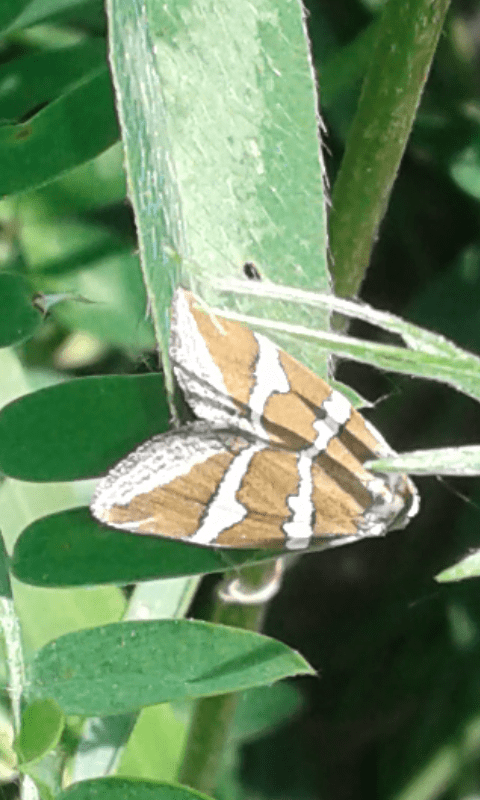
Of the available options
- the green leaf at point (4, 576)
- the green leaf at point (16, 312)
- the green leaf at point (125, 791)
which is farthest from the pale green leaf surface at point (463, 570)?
the green leaf at point (16, 312)

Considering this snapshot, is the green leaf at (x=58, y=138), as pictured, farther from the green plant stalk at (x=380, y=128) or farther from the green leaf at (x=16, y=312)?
the green plant stalk at (x=380, y=128)

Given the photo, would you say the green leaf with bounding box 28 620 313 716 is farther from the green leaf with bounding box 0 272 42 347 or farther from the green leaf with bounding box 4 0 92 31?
the green leaf with bounding box 4 0 92 31

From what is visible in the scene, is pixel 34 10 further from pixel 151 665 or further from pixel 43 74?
pixel 151 665

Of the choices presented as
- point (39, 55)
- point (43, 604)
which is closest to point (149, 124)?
point (39, 55)

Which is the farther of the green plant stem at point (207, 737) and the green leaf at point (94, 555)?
the green plant stem at point (207, 737)

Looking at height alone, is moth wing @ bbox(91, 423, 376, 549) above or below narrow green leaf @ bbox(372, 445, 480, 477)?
below

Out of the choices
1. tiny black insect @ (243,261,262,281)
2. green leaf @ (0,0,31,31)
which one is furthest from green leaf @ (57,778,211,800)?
green leaf @ (0,0,31,31)

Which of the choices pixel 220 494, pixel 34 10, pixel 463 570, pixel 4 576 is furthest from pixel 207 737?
pixel 34 10

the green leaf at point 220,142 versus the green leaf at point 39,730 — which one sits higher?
the green leaf at point 220,142
